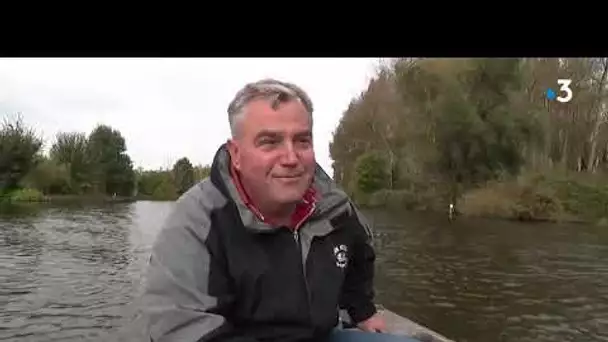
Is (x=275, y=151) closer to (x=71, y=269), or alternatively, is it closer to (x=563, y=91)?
(x=563, y=91)

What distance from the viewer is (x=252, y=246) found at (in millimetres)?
911

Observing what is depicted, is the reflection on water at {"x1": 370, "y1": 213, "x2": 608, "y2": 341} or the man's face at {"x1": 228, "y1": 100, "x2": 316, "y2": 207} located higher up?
the man's face at {"x1": 228, "y1": 100, "x2": 316, "y2": 207}

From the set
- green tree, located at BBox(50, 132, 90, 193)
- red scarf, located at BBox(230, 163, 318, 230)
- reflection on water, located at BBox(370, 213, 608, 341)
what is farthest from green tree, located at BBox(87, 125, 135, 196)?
reflection on water, located at BBox(370, 213, 608, 341)

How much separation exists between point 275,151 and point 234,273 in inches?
7.0

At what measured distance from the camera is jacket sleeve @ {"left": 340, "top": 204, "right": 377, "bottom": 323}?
3.57ft

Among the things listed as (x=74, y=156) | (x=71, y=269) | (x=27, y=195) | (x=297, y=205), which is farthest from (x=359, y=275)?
(x=71, y=269)

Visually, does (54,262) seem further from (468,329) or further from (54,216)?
(468,329)

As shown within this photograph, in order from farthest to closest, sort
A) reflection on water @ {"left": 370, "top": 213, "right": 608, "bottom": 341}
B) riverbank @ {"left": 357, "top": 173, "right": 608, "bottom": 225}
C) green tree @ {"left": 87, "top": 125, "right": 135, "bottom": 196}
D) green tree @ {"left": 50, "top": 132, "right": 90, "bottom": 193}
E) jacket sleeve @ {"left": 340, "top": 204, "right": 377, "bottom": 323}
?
riverbank @ {"left": 357, "top": 173, "right": 608, "bottom": 225} → reflection on water @ {"left": 370, "top": 213, "right": 608, "bottom": 341} → green tree @ {"left": 50, "top": 132, "right": 90, "bottom": 193} → green tree @ {"left": 87, "top": 125, "right": 135, "bottom": 196} → jacket sleeve @ {"left": 340, "top": 204, "right": 377, "bottom": 323}

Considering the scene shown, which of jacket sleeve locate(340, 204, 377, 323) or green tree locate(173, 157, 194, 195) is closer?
jacket sleeve locate(340, 204, 377, 323)

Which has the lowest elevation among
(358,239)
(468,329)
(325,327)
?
(468,329)

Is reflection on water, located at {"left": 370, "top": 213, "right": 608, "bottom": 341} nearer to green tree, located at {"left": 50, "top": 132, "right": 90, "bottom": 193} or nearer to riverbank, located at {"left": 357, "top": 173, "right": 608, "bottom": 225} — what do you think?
riverbank, located at {"left": 357, "top": 173, "right": 608, "bottom": 225}
